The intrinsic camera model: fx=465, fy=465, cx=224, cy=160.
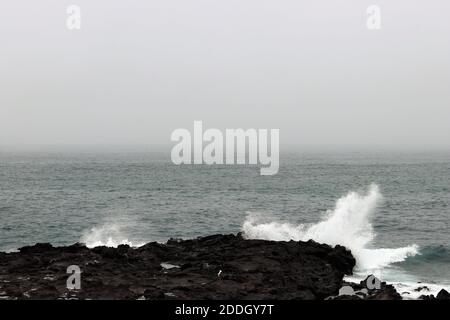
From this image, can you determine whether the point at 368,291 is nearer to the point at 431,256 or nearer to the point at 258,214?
the point at 431,256

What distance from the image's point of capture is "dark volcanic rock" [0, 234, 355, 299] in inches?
899

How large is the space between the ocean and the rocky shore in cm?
407

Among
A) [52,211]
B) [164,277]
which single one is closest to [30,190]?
[52,211]

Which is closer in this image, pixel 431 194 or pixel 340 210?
pixel 340 210

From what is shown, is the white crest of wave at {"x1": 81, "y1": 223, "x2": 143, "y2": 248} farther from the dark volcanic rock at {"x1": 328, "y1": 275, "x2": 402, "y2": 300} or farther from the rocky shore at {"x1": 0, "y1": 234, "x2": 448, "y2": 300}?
the dark volcanic rock at {"x1": 328, "y1": 275, "x2": 402, "y2": 300}

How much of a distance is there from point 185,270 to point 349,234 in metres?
20.0

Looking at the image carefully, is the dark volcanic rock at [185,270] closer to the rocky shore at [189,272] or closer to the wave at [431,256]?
the rocky shore at [189,272]

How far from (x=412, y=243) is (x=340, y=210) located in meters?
7.73

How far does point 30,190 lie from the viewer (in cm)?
7650

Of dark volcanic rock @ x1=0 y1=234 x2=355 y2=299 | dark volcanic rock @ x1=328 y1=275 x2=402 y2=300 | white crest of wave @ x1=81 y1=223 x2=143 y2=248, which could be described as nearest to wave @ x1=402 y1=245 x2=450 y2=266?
dark volcanic rock @ x1=0 y1=234 x2=355 y2=299

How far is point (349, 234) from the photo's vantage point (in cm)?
4153

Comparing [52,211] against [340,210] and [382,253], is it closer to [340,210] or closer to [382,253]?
[340,210]

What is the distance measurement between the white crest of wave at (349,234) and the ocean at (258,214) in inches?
4.1

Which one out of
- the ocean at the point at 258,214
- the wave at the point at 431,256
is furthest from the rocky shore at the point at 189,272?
the wave at the point at 431,256
